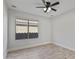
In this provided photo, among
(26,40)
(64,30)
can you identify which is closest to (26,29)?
(26,40)

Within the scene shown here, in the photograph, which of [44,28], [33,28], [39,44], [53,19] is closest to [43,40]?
[39,44]

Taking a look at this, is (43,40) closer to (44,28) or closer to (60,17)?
(44,28)

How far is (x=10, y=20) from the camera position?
4945 millimetres

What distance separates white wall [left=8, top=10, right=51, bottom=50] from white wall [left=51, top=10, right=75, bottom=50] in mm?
687

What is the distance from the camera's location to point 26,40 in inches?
226

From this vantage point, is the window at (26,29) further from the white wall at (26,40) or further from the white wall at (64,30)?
the white wall at (64,30)

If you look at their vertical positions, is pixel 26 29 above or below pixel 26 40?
above

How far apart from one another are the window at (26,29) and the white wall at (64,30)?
2.02 m

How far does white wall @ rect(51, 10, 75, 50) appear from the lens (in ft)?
18.0

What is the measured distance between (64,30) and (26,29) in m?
3.19

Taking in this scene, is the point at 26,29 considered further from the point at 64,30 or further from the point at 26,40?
the point at 64,30

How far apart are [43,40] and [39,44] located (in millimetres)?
649

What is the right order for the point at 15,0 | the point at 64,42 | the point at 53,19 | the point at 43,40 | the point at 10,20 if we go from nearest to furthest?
the point at 15,0 → the point at 10,20 → the point at 64,42 → the point at 43,40 → the point at 53,19

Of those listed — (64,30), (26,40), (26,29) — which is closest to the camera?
(26,40)
